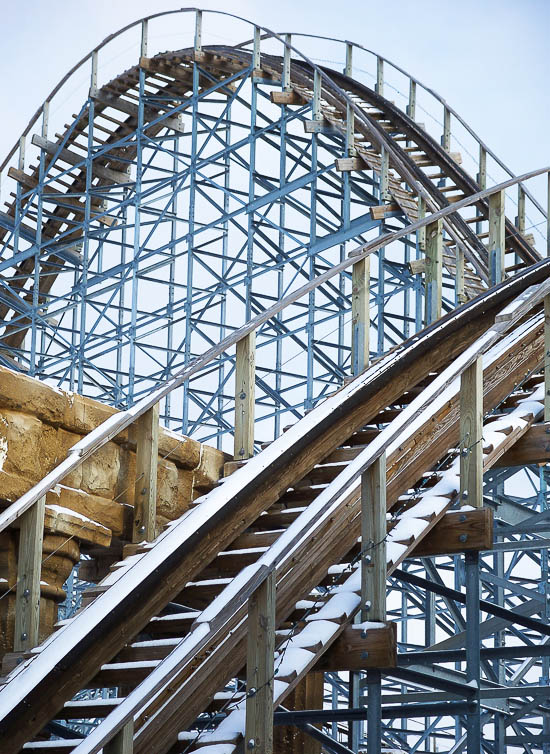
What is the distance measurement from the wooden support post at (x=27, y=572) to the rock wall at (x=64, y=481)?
198 millimetres

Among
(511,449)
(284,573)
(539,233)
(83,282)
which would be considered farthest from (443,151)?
(284,573)

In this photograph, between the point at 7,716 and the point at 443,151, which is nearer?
the point at 7,716

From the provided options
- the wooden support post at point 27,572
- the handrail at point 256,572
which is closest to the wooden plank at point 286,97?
the handrail at point 256,572

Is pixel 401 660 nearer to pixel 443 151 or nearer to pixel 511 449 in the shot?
pixel 511 449

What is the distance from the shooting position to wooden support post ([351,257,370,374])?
8.11 meters

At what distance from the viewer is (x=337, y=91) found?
15.5 m

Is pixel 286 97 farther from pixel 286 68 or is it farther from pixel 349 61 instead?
pixel 349 61

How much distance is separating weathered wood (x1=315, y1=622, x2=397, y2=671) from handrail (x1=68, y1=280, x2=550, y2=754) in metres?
0.54

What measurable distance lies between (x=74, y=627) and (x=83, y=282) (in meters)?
12.5

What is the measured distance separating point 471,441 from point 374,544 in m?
1.00

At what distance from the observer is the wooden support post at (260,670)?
14.1 feet

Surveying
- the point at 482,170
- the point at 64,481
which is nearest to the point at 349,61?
the point at 482,170

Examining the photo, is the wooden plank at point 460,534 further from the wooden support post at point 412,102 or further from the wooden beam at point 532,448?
the wooden support post at point 412,102

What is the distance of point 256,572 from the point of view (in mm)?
4305
